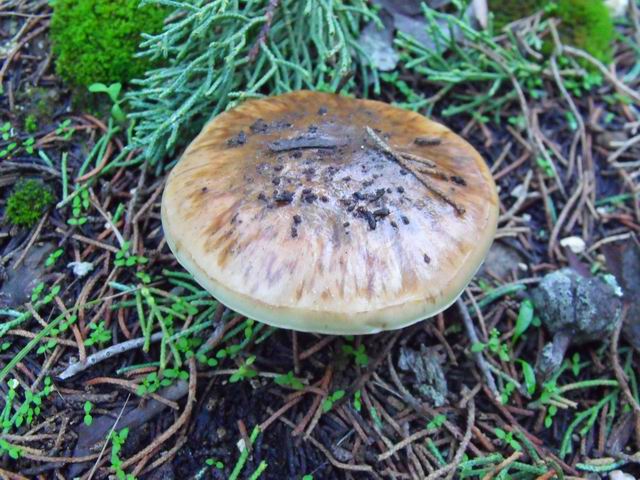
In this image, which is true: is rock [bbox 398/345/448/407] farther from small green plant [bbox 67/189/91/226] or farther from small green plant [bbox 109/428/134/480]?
small green plant [bbox 67/189/91/226]

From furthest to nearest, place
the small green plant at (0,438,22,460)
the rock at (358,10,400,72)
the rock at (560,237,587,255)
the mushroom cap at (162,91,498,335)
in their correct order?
1. the rock at (358,10,400,72)
2. the rock at (560,237,587,255)
3. the small green plant at (0,438,22,460)
4. the mushroom cap at (162,91,498,335)

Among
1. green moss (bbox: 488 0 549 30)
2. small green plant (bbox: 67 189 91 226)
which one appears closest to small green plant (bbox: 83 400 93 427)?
small green plant (bbox: 67 189 91 226)

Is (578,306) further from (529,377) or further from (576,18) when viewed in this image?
(576,18)

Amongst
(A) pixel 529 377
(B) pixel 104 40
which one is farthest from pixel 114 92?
(A) pixel 529 377

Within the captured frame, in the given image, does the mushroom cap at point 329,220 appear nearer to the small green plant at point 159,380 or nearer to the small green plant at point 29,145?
the small green plant at point 159,380

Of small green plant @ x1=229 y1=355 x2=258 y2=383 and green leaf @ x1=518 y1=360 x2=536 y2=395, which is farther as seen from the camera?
green leaf @ x1=518 y1=360 x2=536 y2=395

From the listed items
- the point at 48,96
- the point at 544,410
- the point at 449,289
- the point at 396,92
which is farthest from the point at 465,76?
the point at 48,96
